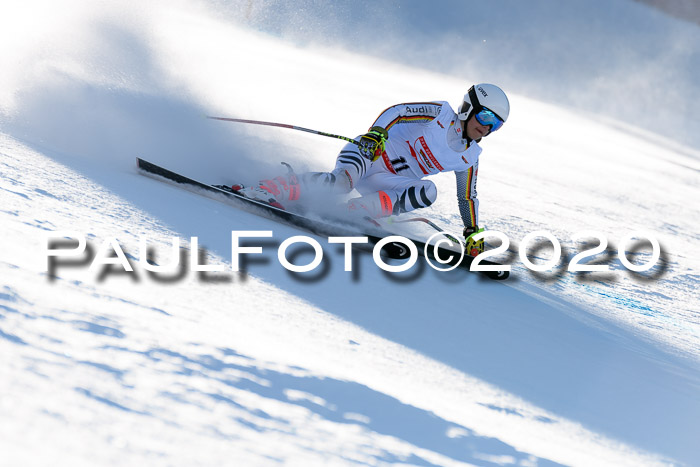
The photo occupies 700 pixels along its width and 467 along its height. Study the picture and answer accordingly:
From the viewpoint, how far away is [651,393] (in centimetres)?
275

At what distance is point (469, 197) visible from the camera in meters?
4.33

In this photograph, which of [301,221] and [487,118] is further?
[487,118]

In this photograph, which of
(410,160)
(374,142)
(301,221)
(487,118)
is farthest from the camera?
(410,160)

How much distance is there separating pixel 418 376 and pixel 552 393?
54 cm

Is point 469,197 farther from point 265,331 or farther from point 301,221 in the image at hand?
point 265,331

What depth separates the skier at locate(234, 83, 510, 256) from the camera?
405 cm

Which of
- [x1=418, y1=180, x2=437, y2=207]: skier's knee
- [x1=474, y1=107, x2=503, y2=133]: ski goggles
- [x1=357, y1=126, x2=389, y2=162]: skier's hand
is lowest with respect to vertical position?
[x1=418, y1=180, x2=437, y2=207]: skier's knee

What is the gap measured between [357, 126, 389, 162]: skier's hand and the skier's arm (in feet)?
1.79

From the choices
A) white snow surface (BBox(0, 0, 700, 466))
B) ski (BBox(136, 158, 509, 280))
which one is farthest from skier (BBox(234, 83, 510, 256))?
white snow surface (BBox(0, 0, 700, 466))

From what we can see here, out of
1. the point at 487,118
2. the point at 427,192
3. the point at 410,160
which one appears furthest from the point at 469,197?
the point at 487,118

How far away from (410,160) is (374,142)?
0.37 meters

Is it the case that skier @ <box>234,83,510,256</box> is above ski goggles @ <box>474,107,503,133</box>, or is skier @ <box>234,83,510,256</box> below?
below

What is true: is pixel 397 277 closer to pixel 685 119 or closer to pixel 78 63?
pixel 78 63

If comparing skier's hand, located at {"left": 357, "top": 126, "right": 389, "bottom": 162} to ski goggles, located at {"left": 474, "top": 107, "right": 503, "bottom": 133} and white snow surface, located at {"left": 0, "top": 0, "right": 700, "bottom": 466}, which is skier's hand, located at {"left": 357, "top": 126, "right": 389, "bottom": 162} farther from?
white snow surface, located at {"left": 0, "top": 0, "right": 700, "bottom": 466}
